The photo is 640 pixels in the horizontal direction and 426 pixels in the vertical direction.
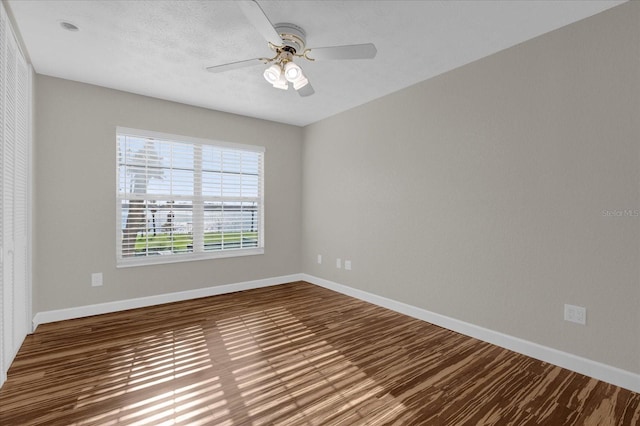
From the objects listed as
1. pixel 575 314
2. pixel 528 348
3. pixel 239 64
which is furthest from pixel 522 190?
pixel 239 64

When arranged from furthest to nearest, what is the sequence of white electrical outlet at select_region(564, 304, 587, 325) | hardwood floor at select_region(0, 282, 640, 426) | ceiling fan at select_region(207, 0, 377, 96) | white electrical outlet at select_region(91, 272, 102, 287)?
white electrical outlet at select_region(91, 272, 102, 287) < white electrical outlet at select_region(564, 304, 587, 325) < ceiling fan at select_region(207, 0, 377, 96) < hardwood floor at select_region(0, 282, 640, 426)

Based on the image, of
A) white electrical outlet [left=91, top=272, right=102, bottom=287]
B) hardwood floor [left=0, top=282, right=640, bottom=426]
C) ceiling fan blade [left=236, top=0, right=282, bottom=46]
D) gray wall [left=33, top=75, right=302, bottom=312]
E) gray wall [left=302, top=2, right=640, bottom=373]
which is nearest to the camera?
ceiling fan blade [left=236, top=0, right=282, bottom=46]

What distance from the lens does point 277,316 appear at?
11.2 ft

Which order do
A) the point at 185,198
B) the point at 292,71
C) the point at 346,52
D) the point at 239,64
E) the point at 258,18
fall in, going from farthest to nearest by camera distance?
the point at 185,198, the point at 239,64, the point at 292,71, the point at 346,52, the point at 258,18

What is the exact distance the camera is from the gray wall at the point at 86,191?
318 cm

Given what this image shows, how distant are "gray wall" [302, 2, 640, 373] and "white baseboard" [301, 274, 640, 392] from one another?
0.18 ft

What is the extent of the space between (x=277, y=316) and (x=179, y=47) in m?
2.76

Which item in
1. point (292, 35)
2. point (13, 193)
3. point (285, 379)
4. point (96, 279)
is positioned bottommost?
point (285, 379)

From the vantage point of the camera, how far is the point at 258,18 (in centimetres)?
171

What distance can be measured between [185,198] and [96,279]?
1.33 meters

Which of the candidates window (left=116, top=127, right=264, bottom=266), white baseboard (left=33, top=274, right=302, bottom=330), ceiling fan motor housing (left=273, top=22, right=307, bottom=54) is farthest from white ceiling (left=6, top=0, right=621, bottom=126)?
white baseboard (left=33, top=274, right=302, bottom=330)

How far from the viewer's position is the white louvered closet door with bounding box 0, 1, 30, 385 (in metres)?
2.06

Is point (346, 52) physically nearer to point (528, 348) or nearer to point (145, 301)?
point (528, 348)

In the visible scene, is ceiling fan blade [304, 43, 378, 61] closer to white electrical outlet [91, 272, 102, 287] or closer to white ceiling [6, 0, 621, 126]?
white ceiling [6, 0, 621, 126]
